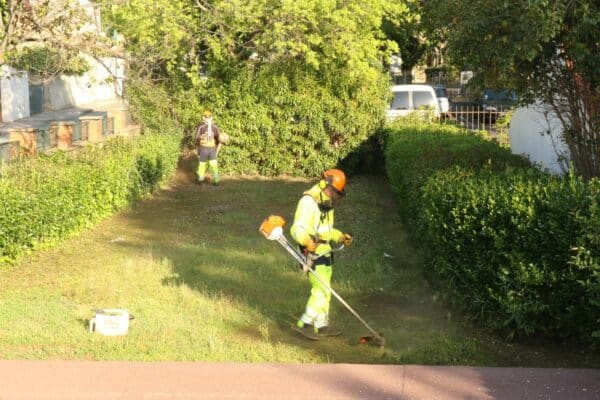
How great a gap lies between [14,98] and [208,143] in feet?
30.3

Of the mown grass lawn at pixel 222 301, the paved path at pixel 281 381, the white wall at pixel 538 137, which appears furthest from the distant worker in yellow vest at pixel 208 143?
the paved path at pixel 281 381

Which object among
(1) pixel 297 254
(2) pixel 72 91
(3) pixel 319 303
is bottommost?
(3) pixel 319 303

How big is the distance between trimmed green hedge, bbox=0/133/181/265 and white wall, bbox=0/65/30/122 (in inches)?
328

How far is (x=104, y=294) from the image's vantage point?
10.5 metres

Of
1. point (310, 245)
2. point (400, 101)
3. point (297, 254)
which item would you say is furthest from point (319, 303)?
point (400, 101)

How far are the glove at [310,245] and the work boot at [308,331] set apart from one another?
0.85 meters

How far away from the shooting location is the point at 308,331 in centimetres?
905

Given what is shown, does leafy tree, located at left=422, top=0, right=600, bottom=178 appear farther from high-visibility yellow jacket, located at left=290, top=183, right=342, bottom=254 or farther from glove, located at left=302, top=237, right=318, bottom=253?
glove, located at left=302, top=237, right=318, bottom=253

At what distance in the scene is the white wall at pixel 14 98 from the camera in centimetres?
2630

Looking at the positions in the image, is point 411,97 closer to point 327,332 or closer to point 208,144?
point 208,144

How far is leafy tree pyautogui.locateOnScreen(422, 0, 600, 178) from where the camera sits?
28.8 ft

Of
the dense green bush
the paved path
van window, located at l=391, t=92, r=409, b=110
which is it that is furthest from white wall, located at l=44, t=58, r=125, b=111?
the paved path

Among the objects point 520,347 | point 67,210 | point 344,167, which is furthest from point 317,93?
point 520,347

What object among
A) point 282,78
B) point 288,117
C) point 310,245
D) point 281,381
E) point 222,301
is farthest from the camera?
point 288,117
